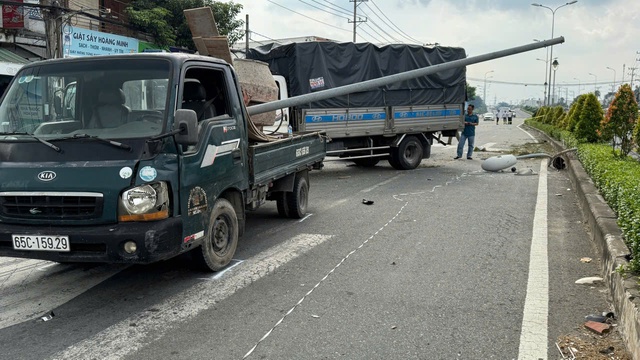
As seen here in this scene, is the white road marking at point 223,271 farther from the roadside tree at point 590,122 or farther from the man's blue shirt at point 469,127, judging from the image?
the man's blue shirt at point 469,127

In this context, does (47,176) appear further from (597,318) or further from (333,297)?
(597,318)

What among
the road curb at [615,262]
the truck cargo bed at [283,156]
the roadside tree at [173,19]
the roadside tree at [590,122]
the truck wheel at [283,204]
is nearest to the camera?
the road curb at [615,262]

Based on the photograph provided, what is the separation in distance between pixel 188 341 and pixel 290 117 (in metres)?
8.23

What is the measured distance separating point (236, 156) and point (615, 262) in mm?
3532

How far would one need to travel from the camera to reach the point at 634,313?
346 centimetres

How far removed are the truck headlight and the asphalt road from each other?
0.76 metres

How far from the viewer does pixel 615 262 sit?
4598 millimetres

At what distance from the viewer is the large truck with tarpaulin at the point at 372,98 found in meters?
12.0

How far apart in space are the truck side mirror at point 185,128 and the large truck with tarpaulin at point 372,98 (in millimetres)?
6622

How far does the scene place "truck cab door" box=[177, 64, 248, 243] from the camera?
449 cm

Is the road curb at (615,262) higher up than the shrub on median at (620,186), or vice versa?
the shrub on median at (620,186)

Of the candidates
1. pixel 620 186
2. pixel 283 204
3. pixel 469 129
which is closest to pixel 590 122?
pixel 469 129

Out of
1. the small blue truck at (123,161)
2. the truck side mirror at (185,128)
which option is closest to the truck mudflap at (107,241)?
the small blue truck at (123,161)

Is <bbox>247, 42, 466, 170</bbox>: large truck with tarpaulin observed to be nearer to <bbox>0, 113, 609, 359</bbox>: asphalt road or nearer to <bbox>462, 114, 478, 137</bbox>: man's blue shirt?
<bbox>462, 114, 478, 137</bbox>: man's blue shirt
